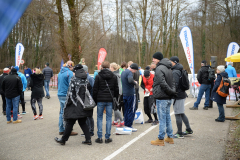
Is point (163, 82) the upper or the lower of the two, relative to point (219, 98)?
upper

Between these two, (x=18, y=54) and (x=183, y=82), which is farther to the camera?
(x=18, y=54)

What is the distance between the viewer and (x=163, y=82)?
15.4 ft

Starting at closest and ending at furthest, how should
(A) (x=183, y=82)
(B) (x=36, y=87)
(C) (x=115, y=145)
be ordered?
(C) (x=115, y=145)
(A) (x=183, y=82)
(B) (x=36, y=87)

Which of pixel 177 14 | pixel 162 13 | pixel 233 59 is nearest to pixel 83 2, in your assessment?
pixel 233 59

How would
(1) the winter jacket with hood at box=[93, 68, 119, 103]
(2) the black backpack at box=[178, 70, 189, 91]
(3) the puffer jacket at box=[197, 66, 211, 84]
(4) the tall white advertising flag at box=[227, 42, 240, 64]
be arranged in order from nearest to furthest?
(1) the winter jacket with hood at box=[93, 68, 119, 103] < (2) the black backpack at box=[178, 70, 189, 91] < (3) the puffer jacket at box=[197, 66, 211, 84] < (4) the tall white advertising flag at box=[227, 42, 240, 64]

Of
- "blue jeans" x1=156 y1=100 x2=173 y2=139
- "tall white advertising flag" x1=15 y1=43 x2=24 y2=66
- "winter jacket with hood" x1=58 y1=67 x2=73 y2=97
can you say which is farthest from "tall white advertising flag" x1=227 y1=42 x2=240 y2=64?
"tall white advertising flag" x1=15 y1=43 x2=24 y2=66

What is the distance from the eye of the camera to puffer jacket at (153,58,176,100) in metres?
4.71

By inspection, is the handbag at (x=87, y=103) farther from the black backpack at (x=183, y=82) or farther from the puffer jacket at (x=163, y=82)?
the black backpack at (x=183, y=82)

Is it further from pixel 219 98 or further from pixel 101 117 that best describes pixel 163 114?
pixel 219 98

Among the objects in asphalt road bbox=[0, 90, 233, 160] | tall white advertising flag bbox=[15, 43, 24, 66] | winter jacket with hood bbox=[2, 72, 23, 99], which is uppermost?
tall white advertising flag bbox=[15, 43, 24, 66]

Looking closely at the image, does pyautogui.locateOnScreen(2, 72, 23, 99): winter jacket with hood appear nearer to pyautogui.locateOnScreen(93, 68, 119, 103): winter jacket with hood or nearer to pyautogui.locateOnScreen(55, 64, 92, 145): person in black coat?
pyautogui.locateOnScreen(55, 64, 92, 145): person in black coat

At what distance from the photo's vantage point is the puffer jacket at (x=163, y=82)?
4707 millimetres

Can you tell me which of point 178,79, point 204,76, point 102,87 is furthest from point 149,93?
point 204,76

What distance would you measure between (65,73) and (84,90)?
3.56ft
